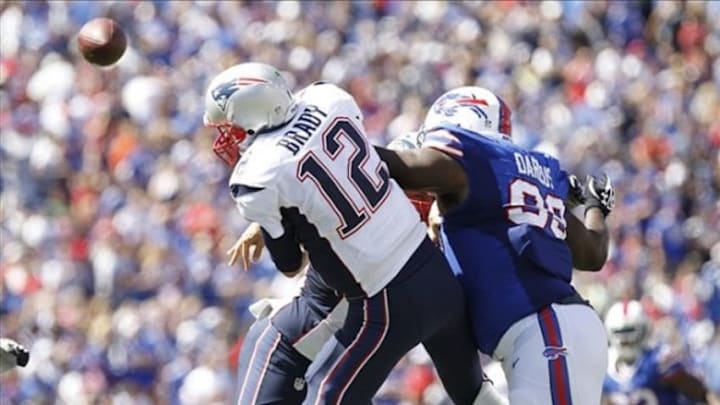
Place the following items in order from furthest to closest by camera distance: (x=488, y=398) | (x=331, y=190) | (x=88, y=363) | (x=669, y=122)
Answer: (x=669, y=122) < (x=88, y=363) < (x=488, y=398) < (x=331, y=190)

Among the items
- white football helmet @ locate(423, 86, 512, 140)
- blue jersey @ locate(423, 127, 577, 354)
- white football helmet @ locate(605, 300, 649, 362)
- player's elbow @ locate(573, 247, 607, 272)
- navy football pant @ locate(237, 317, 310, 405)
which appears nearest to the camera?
blue jersey @ locate(423, 127, 577, 354)

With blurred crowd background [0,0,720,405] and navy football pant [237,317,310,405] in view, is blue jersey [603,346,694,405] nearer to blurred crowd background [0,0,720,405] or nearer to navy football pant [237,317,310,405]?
navy football pant [237,317,310,405]

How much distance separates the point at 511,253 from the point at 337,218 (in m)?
0.68

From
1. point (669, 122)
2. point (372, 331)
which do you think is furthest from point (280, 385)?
point (669, 122)

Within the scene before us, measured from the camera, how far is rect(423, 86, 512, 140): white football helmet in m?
7.33

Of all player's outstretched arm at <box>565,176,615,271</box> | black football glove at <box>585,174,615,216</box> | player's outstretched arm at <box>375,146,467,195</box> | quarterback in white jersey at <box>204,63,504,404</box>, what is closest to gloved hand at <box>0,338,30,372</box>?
quarterback in white jersey at <box>204,63,504,404</box>

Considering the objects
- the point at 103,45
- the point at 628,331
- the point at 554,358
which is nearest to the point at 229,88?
the point at 554,358

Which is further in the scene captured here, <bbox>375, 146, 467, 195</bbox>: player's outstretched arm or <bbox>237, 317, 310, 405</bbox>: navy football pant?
<bbox>237, 317, 310, 405</bbox>: navy football pant

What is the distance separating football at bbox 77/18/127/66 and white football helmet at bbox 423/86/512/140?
1769mm

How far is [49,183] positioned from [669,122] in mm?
5232

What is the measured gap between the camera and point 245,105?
23.0ft

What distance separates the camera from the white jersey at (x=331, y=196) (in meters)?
6.84

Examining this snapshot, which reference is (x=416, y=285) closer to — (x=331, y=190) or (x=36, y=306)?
(x=331, y=190)

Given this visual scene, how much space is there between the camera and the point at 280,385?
7527 mm
